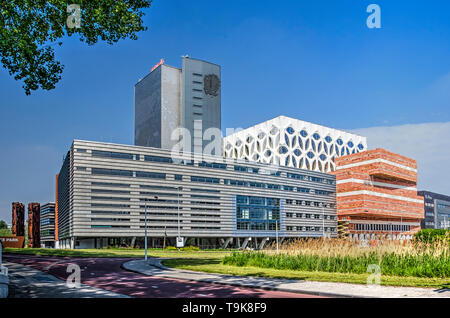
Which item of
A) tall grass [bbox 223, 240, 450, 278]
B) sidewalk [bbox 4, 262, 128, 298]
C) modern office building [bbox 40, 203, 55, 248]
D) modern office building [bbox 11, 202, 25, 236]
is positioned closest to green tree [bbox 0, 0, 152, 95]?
sidewalk [bbox 4, 262, 128, 298]

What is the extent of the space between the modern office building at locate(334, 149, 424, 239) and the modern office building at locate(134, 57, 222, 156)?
153 ft

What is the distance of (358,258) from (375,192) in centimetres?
9187

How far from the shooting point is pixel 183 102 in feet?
439

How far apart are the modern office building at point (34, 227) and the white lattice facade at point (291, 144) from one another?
61.6 metres

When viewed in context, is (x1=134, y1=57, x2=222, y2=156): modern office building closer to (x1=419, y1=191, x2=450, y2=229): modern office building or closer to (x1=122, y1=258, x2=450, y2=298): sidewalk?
(x1=419, y1=191, x2=450, y2=229): modern office building

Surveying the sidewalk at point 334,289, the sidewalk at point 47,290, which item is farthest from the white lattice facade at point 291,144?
the sidewalk at point 47,290

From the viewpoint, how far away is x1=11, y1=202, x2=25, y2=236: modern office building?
9769 centimetres

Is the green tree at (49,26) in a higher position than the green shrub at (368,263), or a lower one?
higher

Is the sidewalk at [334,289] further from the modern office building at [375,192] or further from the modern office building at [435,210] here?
the modern office building at [435,210]

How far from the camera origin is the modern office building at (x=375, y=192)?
106m

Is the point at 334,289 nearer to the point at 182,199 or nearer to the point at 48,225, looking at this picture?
the point at 182,199

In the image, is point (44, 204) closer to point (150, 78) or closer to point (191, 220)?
point (150, 78)

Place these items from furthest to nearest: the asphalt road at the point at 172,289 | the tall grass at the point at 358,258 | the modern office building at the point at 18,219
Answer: the modern office building at the point at 18,219 → the tall grass at the point at 358,258 → the asphalt road at the point at 172,289
